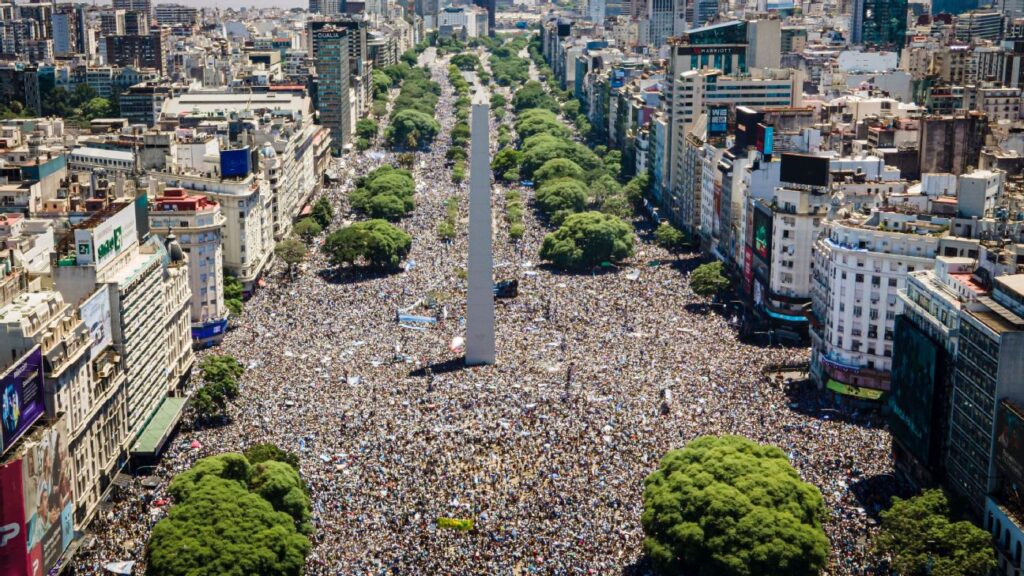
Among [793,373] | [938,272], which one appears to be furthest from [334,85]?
[938,272]

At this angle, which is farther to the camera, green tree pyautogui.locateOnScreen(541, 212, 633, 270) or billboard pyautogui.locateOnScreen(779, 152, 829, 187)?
green tree pyautogui.locateOnScreen(541, 212, 633, 270)

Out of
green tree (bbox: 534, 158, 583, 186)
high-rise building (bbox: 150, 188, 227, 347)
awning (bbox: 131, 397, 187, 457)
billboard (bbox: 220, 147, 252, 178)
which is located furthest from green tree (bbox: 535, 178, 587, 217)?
awning (bbox: 131, 397, 187, 457)

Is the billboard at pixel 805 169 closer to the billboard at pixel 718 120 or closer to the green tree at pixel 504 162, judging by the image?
the billboard at pixel 718 120

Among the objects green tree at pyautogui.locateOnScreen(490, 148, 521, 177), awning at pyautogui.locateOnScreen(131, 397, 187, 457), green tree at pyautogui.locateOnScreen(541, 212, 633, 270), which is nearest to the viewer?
awning at pyautogui.locateOnScreen(131, 397, 187, 457)

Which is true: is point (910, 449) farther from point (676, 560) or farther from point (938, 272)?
point (676, 560)

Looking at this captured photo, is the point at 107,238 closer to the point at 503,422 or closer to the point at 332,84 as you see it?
the point at 503,422

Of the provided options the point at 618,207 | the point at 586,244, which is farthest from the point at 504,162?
the point at 586,244

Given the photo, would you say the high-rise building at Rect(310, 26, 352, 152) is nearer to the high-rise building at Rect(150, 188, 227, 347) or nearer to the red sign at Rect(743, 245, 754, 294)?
the high-rise building at Rect(150, 188, 227, 347)

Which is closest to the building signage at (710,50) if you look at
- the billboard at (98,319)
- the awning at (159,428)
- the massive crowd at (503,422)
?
the massive crowd at (503,422)
